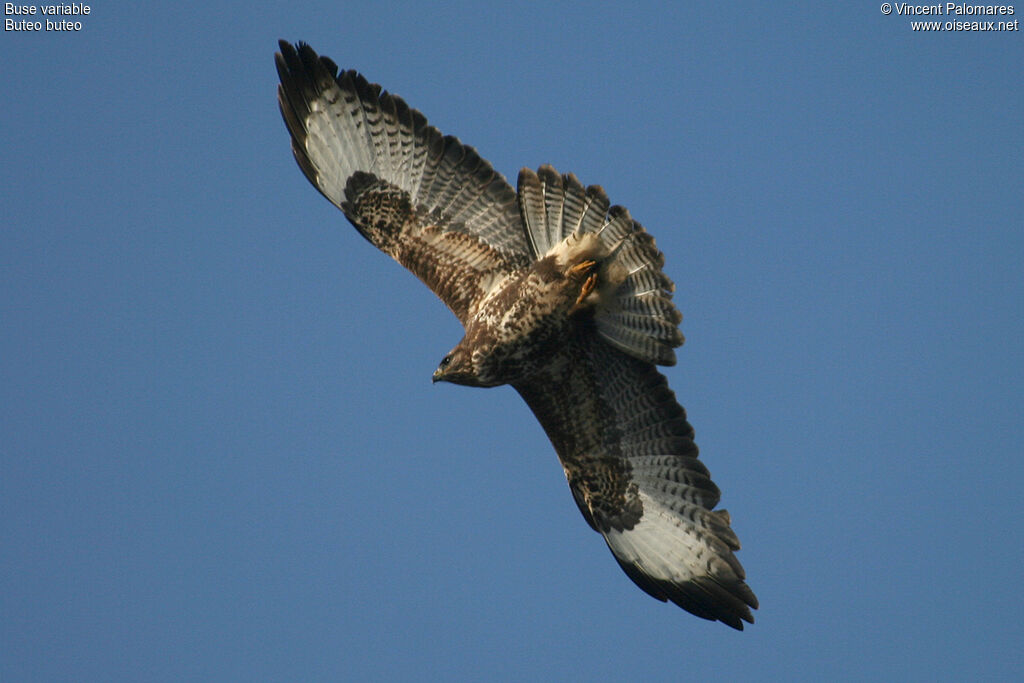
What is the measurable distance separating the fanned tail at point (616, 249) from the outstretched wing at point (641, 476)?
1.76 ft

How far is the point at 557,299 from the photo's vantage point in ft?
30.0

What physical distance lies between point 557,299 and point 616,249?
1.98 ft

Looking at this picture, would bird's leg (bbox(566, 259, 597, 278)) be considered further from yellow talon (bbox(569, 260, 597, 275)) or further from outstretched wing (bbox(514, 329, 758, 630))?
outstretched wing (bbox(514, 329, 758, 630))

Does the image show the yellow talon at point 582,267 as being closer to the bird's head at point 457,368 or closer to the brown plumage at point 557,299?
the brown plumage at point 557,299

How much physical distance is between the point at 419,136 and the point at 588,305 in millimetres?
A: 2179

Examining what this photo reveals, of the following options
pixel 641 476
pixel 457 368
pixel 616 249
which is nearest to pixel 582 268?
pixel 616 249

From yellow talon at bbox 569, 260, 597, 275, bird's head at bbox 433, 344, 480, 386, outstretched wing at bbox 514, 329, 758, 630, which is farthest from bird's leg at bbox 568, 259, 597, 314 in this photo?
bird's head at bbox 433, 344, 480, 386

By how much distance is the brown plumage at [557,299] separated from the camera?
8914 mm

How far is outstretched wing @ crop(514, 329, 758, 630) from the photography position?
9.53 m

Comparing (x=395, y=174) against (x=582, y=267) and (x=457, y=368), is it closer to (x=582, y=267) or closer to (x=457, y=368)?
(x=457, y=368)

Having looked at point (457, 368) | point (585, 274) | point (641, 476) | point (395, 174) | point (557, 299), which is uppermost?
point (395, 174)

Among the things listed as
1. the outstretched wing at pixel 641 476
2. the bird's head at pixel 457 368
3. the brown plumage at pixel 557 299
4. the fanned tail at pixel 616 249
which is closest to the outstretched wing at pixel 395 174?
the brown plumage at pixel 557 299

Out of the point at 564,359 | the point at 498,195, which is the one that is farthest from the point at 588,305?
the point at 498,195

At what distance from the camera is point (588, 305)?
29.8 feet
